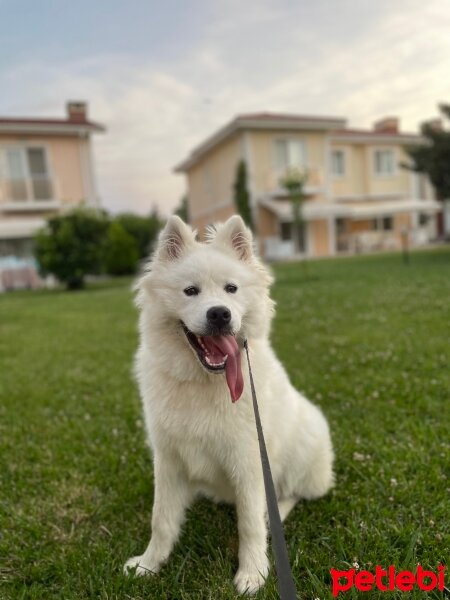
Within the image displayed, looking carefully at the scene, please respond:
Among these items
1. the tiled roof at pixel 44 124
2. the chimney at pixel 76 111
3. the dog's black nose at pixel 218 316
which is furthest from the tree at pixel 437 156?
the dog's black nose at pixel 218 316

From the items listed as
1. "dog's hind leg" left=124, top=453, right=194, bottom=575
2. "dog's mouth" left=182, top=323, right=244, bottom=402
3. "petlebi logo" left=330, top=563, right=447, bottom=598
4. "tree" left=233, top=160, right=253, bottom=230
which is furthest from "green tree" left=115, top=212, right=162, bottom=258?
"petlebi logo" left=330, top=563, right=447, bottom=598

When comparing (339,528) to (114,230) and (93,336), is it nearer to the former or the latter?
(93,336)

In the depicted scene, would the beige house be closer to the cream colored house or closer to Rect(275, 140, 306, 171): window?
the cream colored house

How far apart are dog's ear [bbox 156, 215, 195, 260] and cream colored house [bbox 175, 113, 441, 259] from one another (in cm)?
2143

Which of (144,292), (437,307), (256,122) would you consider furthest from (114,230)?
(144,292)

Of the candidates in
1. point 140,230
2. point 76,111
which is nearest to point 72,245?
point 140,230

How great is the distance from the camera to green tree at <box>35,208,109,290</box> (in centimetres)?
1567

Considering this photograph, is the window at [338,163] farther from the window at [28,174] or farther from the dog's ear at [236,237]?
the dog's ear at [236,237]

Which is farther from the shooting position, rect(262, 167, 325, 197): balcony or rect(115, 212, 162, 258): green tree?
rect(262, 167, 325, 197): balcony

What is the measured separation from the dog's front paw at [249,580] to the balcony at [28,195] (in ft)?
76.3

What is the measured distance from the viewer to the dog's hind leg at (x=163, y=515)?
2061mm

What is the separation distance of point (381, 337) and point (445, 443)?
297 cm

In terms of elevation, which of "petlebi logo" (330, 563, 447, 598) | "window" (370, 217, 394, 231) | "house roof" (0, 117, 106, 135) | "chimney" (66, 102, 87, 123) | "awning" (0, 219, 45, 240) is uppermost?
"chimney" (66, 102, 87, 123)

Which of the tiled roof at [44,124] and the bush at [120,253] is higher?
the tiled roof at [44,124]
